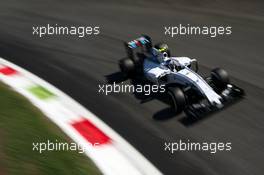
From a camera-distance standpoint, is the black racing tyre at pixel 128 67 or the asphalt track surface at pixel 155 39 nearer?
the asphalt track surface at pixel 155 39

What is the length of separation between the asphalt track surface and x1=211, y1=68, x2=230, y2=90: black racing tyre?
1.75ft

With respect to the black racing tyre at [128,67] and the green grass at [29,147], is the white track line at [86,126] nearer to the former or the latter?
the green grass at [29,147]

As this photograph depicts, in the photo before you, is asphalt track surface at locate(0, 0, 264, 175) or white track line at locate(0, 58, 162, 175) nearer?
white track line at locate(0, 58, 162, 175)

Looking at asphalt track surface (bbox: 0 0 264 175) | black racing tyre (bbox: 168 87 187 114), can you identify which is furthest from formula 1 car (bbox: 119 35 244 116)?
asphalt track surface (bbox: 0 0 264 175)

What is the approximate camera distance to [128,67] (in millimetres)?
10016

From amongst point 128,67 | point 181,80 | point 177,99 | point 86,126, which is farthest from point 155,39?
point 86,126

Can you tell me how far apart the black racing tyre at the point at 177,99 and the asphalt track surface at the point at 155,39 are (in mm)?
176

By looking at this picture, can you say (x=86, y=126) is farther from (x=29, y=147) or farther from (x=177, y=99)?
(x=177, y=99)

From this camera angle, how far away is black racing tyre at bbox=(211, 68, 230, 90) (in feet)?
30.0

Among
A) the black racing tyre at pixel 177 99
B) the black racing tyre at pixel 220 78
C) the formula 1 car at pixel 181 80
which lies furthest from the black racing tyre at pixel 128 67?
the black racing tyre at pixel 220 78

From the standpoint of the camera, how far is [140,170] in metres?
6.93

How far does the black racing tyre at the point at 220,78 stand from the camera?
9133 mm

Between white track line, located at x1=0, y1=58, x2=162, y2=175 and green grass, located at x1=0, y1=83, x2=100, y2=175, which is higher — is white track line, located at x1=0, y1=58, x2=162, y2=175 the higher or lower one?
the lower one

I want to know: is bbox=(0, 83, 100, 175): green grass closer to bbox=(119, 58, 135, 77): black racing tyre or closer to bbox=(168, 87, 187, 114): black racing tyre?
bbox=(168, 87, 187, 114): black racing tyre
